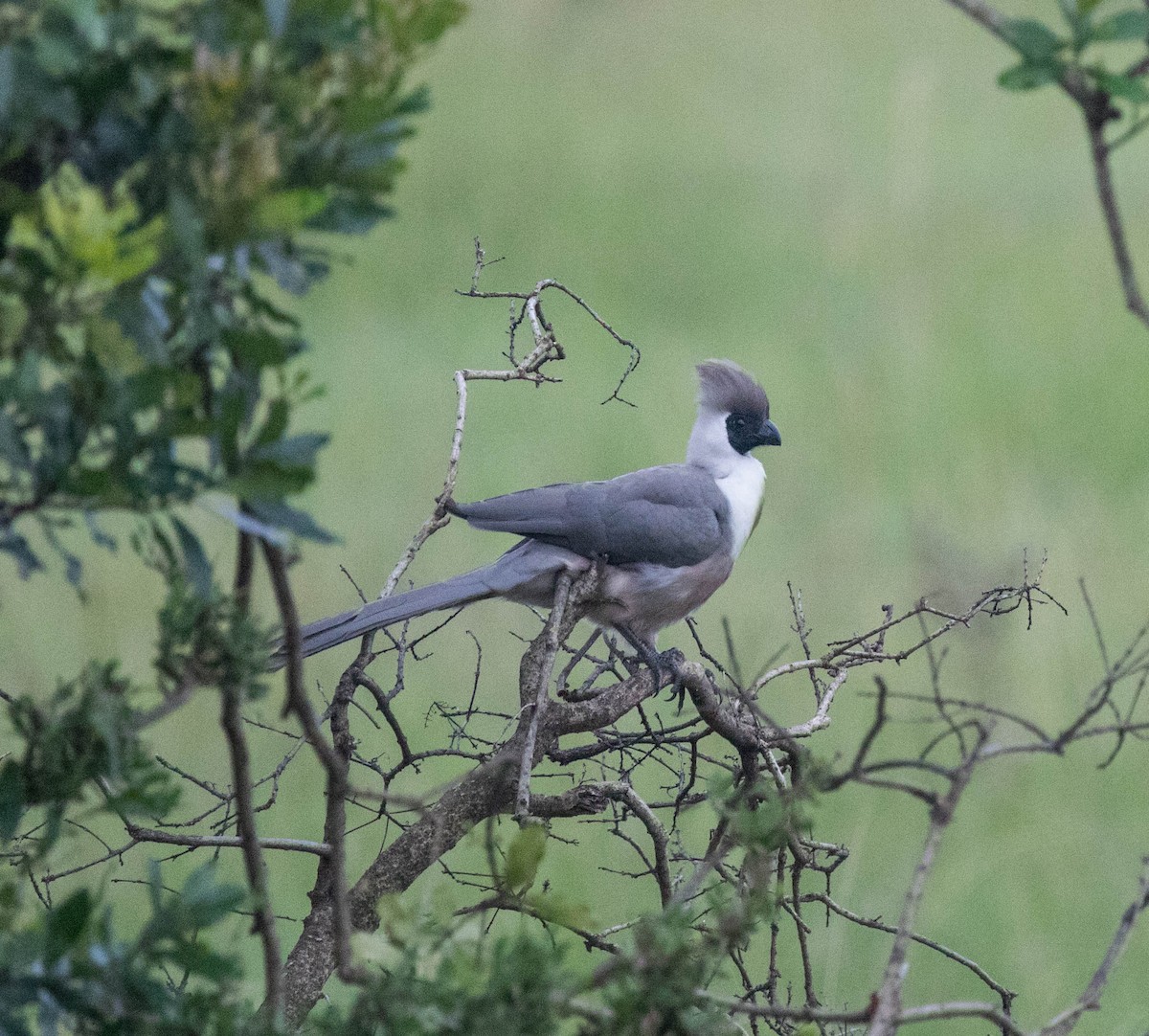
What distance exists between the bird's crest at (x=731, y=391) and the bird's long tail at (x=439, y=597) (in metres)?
0.64

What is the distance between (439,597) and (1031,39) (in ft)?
4.42

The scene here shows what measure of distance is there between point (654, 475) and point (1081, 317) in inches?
147

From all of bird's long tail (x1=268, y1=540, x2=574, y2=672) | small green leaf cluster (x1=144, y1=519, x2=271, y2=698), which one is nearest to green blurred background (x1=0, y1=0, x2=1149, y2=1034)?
bird's long tail (x1=268, y1=540, x2=574, y2=672)

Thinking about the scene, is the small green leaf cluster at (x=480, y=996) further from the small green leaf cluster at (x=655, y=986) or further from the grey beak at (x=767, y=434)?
the grey beak at (x=767, y=434)

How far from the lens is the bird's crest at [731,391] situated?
108 inches

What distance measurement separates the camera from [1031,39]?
796mm

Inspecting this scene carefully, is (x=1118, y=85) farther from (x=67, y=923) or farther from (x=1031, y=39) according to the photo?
(x=67, y=923)

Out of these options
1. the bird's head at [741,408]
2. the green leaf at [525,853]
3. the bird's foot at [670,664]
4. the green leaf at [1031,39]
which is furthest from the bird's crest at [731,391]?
the green leaf at [1031,39]

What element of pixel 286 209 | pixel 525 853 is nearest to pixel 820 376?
pixel 525 853

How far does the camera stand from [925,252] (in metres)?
5.81

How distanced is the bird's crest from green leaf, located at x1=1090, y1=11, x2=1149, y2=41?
6.33 feet

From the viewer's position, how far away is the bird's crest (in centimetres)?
274

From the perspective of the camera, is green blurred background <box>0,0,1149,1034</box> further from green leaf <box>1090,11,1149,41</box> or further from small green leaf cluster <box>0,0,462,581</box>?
green leaf <box>1090,11,1149,41</box>

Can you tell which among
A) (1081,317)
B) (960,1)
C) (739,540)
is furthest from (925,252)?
(960,1)
